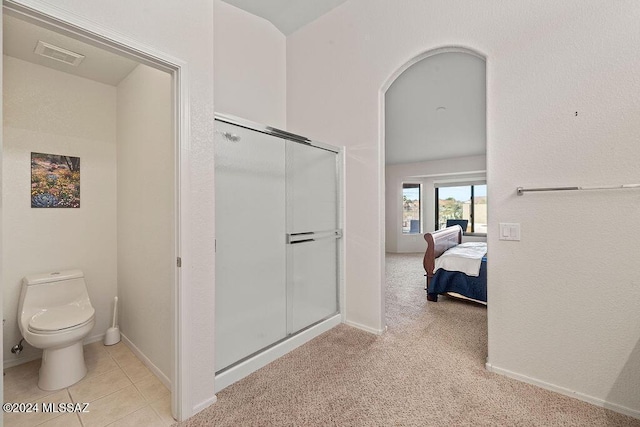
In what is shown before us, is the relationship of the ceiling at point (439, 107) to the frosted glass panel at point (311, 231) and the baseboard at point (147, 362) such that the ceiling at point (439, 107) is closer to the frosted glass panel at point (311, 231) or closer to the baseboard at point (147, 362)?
the frosted glass panel at point (311, 231)

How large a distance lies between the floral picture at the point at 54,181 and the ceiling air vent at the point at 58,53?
798mm

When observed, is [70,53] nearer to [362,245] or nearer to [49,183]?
[49,183]

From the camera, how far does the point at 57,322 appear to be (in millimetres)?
2025

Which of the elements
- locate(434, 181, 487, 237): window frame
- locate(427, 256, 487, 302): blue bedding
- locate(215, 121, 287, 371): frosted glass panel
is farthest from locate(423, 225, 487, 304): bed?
locate(434, 181, 487, 237): window frame

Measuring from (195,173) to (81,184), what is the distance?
1.72 m

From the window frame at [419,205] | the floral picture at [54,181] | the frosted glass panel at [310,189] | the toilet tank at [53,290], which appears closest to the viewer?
the toilet tank at [53,290]

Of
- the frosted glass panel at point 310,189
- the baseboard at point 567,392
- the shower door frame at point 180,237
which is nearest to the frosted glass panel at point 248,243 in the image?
the frosted glass panel at point 310,189

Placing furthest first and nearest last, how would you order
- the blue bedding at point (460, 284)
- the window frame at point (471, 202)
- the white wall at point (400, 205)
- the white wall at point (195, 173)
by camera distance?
the white wall at point (400, 205) → the window frame at point (471, 202) → the blue bedding at point (460, 284) → the white wall at point (195, 173)

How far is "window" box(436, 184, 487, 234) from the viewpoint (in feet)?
25.1

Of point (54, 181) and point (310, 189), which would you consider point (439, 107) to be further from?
point (54, 181)

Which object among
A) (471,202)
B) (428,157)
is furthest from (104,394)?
(471,202)

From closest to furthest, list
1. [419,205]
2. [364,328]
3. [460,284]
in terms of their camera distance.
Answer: [364,328], [460,284], [419,205]

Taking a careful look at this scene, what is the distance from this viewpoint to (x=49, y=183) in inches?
97.0

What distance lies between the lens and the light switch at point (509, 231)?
195cm
